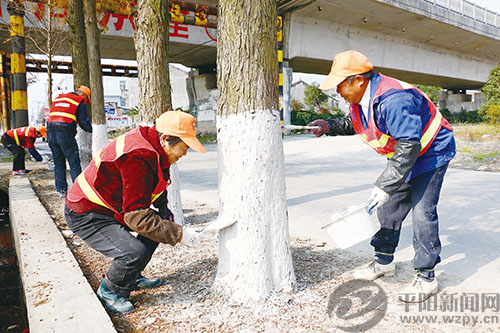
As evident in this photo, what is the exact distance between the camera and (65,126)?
209 inches

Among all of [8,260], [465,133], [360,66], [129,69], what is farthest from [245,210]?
[129,69]

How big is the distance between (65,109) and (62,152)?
670 millimetres

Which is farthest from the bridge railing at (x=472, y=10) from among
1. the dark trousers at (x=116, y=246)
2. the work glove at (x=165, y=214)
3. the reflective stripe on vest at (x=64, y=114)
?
the dark trousers at (x=116, y=246)

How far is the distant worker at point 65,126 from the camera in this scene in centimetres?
531

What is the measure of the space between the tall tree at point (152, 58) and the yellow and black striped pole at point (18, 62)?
745cm

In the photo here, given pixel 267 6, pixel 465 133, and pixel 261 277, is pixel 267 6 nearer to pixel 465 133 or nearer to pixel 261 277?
pixel 261 277

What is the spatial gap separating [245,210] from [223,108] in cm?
66

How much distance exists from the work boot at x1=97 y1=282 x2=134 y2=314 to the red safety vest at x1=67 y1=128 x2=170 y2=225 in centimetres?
46

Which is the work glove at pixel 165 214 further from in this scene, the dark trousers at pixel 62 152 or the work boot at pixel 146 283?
the dark trousers at pixel 62 152

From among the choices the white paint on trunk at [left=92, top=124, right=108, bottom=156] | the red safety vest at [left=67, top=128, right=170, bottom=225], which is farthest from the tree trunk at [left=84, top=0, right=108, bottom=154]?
the red safety vest at [left=67, top=128, right=170, bottom=225]

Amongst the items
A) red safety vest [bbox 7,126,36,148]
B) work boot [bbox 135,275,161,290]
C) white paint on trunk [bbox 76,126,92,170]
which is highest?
red safety vest [bbox 7,126,36,148]

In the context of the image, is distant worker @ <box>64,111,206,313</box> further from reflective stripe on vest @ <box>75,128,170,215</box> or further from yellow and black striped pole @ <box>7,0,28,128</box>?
yellow and black striped pole @ <box>7,0,28,128</box>

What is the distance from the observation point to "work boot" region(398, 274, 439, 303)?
7.45ft

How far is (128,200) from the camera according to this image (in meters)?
2.03
